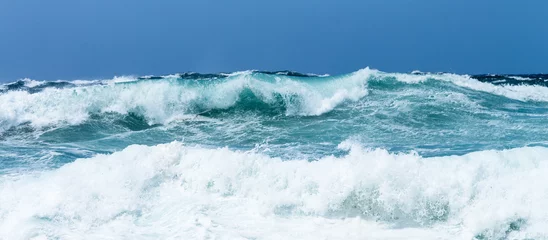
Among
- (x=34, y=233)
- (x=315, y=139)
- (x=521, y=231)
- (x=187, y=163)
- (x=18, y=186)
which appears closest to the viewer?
(x=521, y=231)

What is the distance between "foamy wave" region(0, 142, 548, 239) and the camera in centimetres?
441

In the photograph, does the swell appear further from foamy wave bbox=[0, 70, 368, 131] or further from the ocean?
the ocean

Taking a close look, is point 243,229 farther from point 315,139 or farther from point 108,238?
point 315,139

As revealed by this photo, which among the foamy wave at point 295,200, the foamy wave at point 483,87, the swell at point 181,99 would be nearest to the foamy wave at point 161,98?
the swell at point 181,99

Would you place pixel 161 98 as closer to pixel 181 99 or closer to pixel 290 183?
pixel 181 99

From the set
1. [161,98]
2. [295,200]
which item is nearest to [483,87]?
[161,98]

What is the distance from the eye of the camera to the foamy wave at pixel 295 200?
441 cm

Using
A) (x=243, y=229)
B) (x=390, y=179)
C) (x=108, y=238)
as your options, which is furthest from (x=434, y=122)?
(x=108, y=238)

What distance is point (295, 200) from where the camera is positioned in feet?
16.3

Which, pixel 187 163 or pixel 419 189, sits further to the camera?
pixel 187 163

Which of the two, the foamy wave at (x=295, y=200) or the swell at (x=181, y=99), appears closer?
the foamy wave at (x=295, y=200)

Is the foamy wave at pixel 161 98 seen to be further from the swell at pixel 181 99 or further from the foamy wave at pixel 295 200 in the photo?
the foamy wave at pixel 295 200

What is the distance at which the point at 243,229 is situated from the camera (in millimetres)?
4504

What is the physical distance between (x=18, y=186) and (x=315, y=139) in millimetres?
5302
